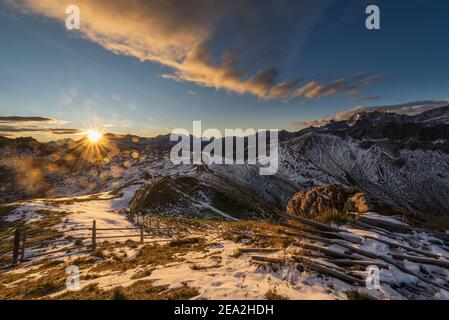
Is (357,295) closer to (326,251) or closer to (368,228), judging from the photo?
(326,251)

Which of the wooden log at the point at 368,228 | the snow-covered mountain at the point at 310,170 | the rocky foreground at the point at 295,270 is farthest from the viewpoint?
the snow-covered mountain at the point at 310,170

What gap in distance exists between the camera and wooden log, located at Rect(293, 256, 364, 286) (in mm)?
6308

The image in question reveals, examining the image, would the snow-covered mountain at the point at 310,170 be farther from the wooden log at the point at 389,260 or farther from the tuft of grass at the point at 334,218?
the wooden log at the point at 389,260

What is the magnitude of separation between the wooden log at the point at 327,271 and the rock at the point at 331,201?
4.90 m

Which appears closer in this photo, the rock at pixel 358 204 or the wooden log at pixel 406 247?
the wooden log at pixel 406 247

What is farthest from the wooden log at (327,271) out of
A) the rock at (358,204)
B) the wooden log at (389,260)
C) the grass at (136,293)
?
the rock at (358,204)

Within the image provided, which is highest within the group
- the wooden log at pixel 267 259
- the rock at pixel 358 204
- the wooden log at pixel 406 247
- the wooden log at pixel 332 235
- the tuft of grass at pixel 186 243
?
the rock at pixel 358 204

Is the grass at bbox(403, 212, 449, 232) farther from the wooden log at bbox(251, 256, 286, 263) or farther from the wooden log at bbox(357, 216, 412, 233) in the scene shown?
the wooden log at bbox(251, 256, 286, 263)

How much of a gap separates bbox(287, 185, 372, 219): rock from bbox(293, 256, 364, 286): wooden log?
490cm

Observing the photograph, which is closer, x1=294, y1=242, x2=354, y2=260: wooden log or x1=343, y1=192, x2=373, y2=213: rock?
x1=294, y1=242, x2=354, y2=260: wooden log

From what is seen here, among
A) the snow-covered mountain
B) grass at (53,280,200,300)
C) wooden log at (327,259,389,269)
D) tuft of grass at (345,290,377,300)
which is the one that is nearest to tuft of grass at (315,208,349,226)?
wooden log at (327,259,389,269)

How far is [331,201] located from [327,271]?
22.3 ft

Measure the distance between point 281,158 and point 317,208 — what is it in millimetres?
136498

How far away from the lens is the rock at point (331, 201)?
39.2ft
